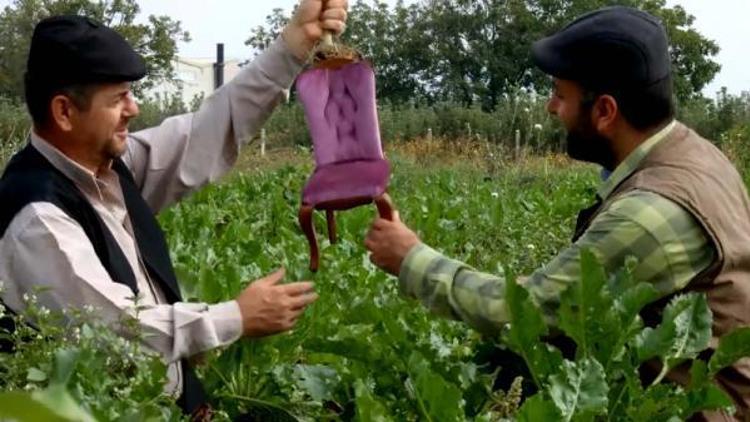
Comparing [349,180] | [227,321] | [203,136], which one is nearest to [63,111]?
[203,136]

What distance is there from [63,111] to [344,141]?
2.52 feet

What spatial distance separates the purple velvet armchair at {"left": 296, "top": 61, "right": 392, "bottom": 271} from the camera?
123 inches

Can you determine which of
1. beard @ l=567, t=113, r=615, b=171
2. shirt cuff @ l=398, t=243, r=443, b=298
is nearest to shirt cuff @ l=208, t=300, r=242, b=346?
shirt cuff @ l=398, t=243, r=443, b=298

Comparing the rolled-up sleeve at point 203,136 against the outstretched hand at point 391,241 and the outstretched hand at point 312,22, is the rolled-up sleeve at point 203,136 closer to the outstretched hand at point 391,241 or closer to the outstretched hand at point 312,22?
the outstretched hand at point 312,22

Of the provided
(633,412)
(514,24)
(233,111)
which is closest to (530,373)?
(633,412)

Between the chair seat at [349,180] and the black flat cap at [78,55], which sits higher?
the black flat cap at [78,55]

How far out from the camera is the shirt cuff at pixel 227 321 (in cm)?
328

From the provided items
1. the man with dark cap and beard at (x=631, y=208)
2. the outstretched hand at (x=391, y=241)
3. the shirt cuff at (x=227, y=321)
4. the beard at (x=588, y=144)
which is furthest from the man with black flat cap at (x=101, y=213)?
the beard at (x=588, y=144)

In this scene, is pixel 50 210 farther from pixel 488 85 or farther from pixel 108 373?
pixel 488 85

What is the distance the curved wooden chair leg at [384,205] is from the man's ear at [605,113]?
0.55 metres

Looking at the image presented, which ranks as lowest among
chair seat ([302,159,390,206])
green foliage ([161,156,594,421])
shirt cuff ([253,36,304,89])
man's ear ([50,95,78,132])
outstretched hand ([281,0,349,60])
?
green foliage ([161,156,594,421])

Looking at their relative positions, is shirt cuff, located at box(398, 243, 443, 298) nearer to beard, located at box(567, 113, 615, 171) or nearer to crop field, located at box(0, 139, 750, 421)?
crop field, located at box(0, 139, 750, 421)

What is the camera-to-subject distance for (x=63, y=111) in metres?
3.40

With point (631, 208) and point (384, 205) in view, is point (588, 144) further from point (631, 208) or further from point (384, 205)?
point (384, 205)
